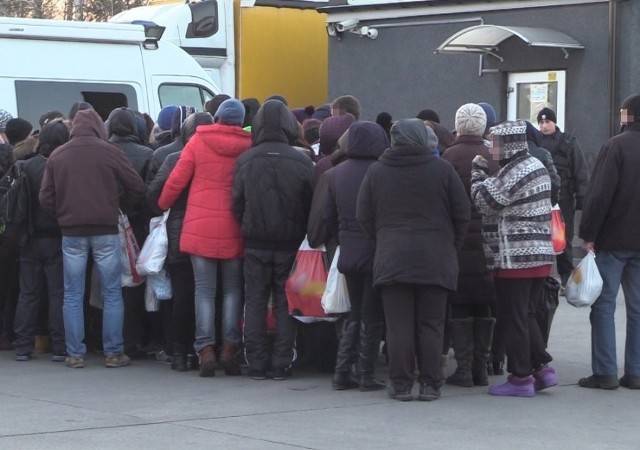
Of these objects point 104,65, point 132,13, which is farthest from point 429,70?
point 104,65

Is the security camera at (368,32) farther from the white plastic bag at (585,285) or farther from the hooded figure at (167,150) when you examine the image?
the white plastic bag at (585,285)

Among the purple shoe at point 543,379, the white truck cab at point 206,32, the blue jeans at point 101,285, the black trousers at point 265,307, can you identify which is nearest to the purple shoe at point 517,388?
the purple shoe at point 543,379

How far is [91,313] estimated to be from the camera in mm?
11055

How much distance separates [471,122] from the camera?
9391mm

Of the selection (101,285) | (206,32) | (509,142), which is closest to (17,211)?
(101,285)

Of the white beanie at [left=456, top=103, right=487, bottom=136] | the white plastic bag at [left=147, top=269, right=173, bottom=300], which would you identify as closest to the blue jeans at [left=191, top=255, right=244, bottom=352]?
the white plastic bag at [left=147, top=269, right=173, bottom=300]

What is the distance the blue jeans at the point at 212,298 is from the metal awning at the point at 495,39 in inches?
333

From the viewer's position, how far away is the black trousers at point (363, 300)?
911cm

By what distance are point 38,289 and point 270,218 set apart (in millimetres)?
2195

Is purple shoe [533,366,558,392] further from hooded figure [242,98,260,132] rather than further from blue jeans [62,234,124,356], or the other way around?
hooded figure [242,98,260,132]

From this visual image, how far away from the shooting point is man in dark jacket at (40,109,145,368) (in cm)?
1001

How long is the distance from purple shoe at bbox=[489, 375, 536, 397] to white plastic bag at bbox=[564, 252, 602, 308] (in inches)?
23.9

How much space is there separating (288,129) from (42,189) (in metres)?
1.88

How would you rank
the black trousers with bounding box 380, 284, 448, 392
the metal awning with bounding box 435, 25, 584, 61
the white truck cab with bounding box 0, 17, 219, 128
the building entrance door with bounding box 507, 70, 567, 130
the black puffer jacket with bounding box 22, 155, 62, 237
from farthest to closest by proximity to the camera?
1. the building entrance door with bounding box 507, 70, 567, 130
2. the metal awning with bounding box 435, 25, 584, 61
3. the white truck cab with bounding box 0, 17, 219, 128
4. the black puffer jacket with bounding box 22, 155, 62, 237
5. the black trousers with bounding box 380, 284, 448, 392
